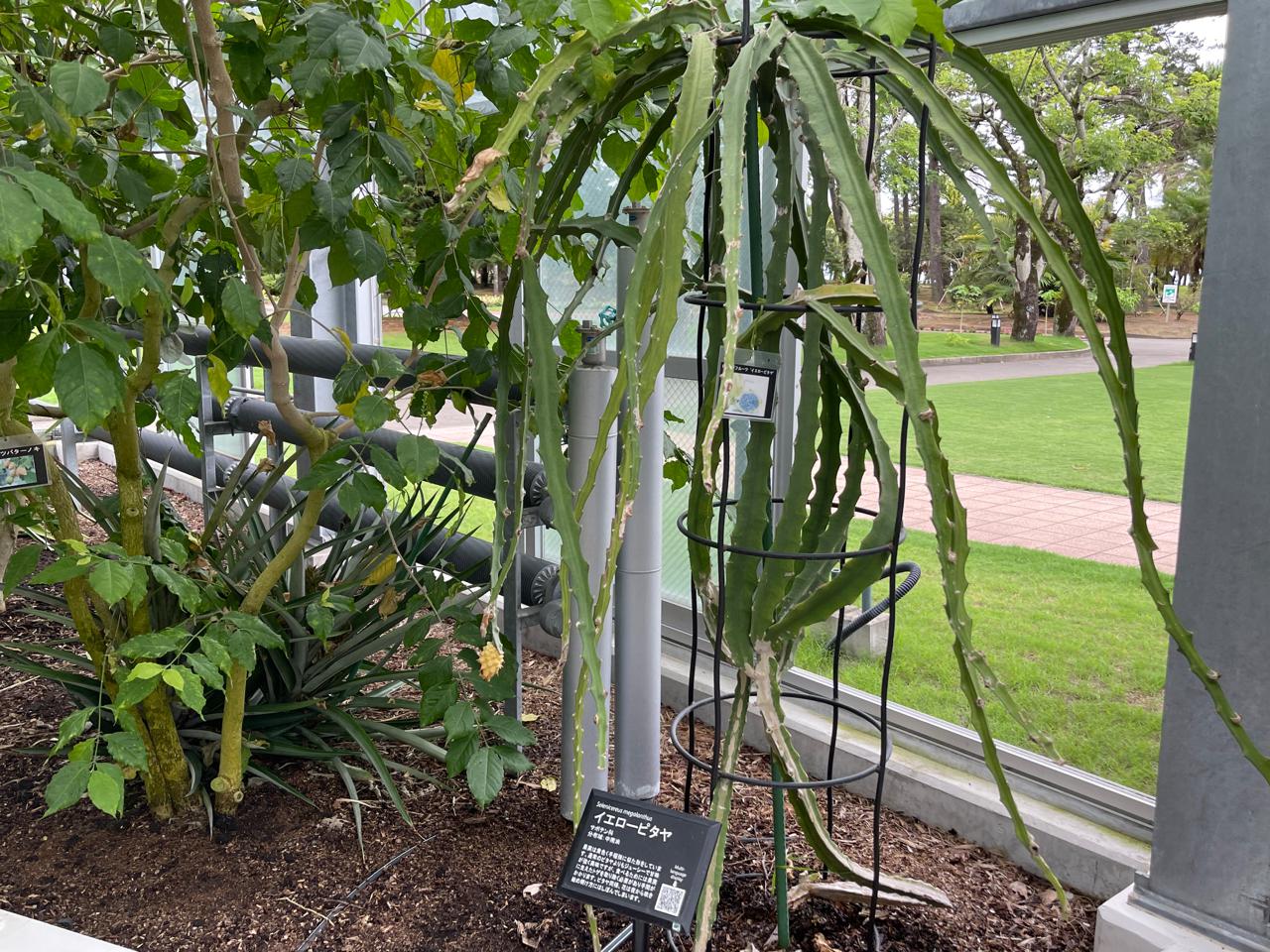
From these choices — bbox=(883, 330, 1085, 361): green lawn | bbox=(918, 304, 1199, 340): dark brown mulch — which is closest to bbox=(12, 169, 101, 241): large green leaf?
bbox=(918, 304, 1199, 340): dark brown mulch

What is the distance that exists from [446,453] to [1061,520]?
1.34 m

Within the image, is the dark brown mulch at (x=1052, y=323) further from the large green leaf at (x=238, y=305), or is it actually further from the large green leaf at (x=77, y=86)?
the large green leaf at (x=77, y=86)

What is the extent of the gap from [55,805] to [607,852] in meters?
0.81

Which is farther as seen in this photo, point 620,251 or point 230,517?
point 230,517

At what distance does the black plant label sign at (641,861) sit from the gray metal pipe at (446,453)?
22.2 inches

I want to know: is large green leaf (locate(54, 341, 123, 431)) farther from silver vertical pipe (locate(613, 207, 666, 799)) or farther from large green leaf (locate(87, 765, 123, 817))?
silver vertical pipe (locate(613, 207, 666, 799))

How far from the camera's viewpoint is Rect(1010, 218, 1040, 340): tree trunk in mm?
2041

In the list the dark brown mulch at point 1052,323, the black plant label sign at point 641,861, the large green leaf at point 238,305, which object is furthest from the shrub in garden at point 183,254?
the dark brown mulch at point 1052,323

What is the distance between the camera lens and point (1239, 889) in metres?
1.61

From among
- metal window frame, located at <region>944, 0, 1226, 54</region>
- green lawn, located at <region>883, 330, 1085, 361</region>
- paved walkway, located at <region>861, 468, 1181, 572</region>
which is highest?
metal window frame, located at <region>944, 0, 1226, 54</region>

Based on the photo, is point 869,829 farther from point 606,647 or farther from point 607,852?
point 607,852

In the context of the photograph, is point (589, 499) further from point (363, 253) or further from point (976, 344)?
point (976, 344)

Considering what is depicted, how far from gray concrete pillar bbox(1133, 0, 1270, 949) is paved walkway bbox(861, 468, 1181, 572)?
50 cm

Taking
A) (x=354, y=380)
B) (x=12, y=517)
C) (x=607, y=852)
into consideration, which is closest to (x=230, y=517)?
(x=12, y=517)
